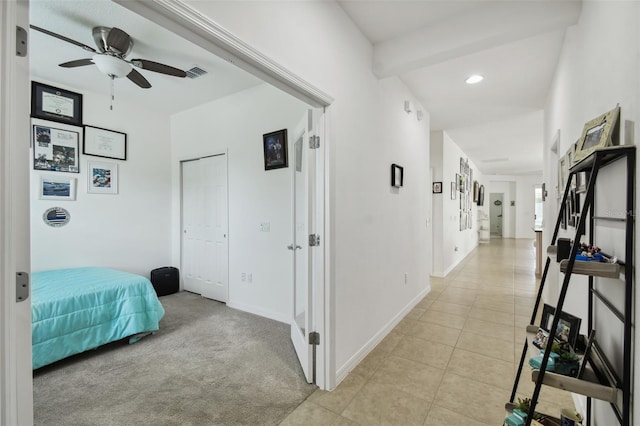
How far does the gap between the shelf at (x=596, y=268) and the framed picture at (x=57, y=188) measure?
4660 mm

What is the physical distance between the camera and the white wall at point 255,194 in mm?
3340

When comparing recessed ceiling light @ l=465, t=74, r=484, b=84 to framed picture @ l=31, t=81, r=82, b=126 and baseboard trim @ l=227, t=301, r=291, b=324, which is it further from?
framed picture @ l=31, t=81, r=82, b=126

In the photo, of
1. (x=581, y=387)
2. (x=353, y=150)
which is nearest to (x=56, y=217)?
(x=353, y=150)

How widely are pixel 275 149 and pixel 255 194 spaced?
0.63 meters

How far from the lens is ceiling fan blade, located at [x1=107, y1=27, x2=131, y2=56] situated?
7.29 ft

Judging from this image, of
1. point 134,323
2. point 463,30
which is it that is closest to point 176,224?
point 134,323

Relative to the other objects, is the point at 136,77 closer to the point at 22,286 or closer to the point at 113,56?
the point at 113,56

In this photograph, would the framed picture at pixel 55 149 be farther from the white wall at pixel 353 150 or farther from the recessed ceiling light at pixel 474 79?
the recessed ceiling light at pixel 474 79

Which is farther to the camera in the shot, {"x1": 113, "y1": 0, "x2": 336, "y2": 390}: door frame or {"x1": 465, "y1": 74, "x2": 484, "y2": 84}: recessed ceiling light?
{"x1": 465, "y1": 74, "x2": 484, "y2": 84}: recessed ceiling light

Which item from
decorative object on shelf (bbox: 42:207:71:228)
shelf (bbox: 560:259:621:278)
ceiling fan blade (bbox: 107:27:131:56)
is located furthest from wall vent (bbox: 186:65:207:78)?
shelf (bbox: 560:259:621:278)

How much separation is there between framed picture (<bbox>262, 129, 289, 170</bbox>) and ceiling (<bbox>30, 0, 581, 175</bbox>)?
2.30ft

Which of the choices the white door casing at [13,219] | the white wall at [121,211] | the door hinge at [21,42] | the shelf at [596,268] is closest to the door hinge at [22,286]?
the white door casing at [13,219]

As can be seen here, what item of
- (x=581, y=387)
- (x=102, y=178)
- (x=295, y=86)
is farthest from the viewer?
(x=102, y=178)

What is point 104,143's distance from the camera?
3.86 m
